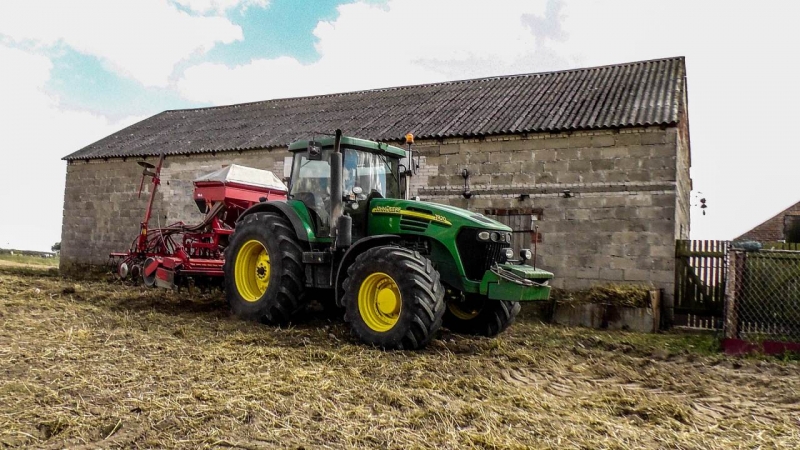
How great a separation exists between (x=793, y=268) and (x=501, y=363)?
4.30 metres

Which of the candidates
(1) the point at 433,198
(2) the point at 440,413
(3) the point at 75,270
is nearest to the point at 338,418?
(2) the point at 440,413

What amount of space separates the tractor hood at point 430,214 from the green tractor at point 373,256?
0.4 inches

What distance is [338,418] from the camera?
3.62 meters

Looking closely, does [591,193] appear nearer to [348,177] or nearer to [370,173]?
[370,173]

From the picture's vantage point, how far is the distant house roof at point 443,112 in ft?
36.5

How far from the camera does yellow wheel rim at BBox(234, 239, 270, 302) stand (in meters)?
7.12

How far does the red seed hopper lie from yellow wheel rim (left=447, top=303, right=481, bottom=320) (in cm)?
389

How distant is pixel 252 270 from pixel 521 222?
18.1ft

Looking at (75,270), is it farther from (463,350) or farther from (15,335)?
(463,350)

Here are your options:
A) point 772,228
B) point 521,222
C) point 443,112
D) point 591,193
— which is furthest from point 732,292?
point 772,228

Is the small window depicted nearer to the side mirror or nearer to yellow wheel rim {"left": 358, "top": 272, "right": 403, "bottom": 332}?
yellow wheel rim {"left": 358, "top": 272, "right": 403, "bottom": 332}

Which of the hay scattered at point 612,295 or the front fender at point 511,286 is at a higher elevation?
the front fender at point 511,286

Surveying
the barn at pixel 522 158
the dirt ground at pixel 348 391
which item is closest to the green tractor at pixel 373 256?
the dirt ground at pixel 348 391

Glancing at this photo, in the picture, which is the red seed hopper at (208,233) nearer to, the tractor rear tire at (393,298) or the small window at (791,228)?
the tractor rear tire at (393,298)
